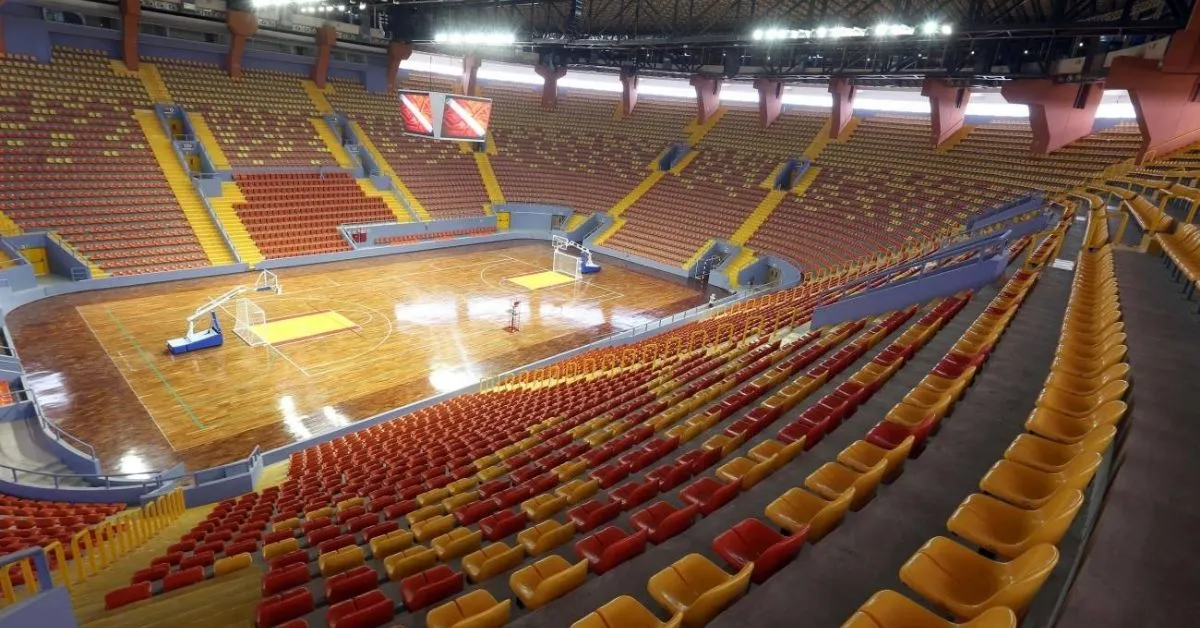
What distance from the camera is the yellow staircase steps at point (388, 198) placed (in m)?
22.6

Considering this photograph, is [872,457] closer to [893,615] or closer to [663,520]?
[663,520]

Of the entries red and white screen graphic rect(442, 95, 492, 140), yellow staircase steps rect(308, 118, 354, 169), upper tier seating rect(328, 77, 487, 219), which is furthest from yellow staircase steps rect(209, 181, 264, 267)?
red and white screen graphic rect(442, 95, 492, 140)

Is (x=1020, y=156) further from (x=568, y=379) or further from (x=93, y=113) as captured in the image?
(x=93, y=113)

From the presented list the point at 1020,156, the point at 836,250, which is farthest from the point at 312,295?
the point at 1020,156

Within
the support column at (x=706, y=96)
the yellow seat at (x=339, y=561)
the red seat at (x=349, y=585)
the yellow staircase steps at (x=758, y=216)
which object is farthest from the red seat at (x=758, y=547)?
the support column at (x=706, y=96)

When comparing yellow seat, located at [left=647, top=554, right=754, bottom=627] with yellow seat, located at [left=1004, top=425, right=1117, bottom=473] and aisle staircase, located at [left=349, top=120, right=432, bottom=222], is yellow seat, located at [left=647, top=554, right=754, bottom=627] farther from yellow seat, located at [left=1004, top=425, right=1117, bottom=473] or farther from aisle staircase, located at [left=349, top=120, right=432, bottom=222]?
aisle staircase, located at [left=349, top=120, right=432, bottom=222]

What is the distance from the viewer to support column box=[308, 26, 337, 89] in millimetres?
23031

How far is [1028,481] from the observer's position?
289cm

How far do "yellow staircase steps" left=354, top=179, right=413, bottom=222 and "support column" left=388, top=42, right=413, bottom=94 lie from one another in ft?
19.7

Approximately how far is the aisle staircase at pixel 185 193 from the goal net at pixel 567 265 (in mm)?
9860

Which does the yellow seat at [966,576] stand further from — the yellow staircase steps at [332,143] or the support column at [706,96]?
the support column at [706,96]

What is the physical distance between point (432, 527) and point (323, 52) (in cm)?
2451

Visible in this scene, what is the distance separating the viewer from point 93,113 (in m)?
18.6

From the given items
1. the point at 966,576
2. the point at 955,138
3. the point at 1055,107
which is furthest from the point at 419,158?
the point at 966,576
